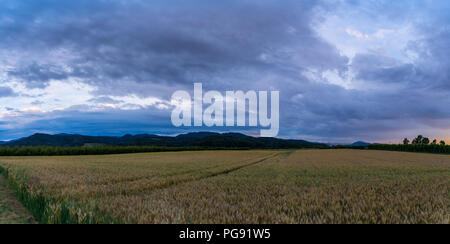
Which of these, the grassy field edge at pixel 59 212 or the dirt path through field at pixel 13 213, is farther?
the dirt path through field at pixel 13 213

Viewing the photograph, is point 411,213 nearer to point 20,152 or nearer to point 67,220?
point 67,220

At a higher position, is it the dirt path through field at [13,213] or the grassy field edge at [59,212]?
the grassy field edge at [59,212]

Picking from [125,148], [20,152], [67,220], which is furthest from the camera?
[125,148]

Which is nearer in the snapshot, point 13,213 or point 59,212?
point 59,212

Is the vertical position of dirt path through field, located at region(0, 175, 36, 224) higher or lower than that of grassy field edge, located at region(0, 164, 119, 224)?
lower

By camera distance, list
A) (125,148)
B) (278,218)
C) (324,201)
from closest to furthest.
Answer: (278,218)
(324,201)
(125,148)

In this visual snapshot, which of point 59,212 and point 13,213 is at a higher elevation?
point 59,212

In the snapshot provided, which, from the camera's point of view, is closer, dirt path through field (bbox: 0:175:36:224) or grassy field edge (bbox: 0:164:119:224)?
grassy field edge (bbox: 0:164:119:224)

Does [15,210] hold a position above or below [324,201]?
below
